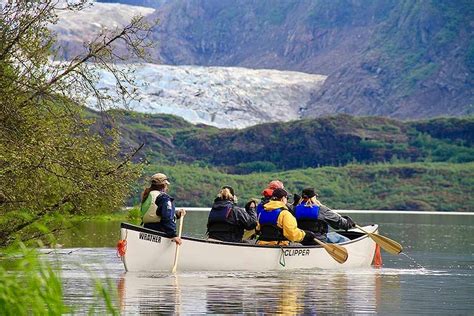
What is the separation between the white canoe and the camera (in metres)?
24.6

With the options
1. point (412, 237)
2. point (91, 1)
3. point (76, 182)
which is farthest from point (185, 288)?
point (412, 237)

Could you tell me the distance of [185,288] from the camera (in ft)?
70.9

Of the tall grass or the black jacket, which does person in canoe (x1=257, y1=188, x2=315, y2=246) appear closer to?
the black jacket

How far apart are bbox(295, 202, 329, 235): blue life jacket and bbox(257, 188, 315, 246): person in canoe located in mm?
753

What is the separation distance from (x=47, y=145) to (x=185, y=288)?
3.40 m

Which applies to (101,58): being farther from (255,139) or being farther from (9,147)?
(255,139)

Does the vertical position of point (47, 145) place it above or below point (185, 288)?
above

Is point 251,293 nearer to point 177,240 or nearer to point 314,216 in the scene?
point 177,240

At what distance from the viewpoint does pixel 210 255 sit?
25828 mm

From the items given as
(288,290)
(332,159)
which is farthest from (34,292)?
(332,159)

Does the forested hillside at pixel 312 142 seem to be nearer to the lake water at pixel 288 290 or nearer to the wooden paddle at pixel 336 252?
the wooden paddle at pixel 336 252

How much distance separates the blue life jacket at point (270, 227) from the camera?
87.6 feet

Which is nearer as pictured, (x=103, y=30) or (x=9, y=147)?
(x=9, y=147)

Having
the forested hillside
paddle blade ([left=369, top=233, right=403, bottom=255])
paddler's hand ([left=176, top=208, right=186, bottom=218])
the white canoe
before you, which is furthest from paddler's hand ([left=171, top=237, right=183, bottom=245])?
the forested hillside
